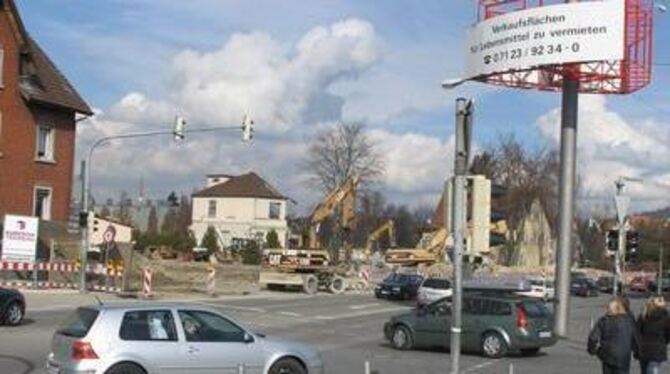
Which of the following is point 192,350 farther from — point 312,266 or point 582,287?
point 582,287

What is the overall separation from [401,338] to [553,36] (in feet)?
49.8

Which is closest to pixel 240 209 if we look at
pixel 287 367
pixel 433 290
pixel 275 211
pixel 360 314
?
pixel 275 211

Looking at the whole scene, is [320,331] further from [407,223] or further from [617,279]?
[407,223]

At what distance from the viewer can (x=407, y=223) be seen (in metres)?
176

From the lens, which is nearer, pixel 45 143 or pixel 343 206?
pixel 45 143

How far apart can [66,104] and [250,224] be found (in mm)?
88222

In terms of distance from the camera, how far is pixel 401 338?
1059 inches

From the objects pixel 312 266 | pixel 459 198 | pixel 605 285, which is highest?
pixel 459 198

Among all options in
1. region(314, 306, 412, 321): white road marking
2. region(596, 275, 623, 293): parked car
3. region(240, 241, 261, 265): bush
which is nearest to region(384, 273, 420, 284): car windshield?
region(314, 306, 412, 321): white road marking

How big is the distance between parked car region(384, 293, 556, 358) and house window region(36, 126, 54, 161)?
3262 cm

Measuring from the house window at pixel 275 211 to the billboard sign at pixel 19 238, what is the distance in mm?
99897

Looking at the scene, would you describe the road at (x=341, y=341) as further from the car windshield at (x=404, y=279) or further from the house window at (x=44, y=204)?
the house window at (x=44, y=204)

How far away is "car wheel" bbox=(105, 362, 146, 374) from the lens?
14.4 meters

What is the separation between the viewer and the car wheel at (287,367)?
1548cm
